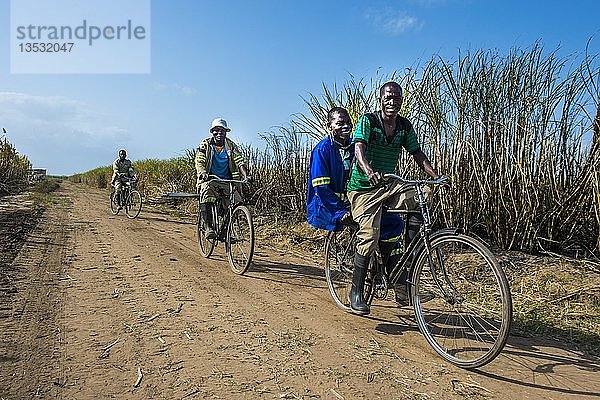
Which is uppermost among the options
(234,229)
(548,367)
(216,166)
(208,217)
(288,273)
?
(216,166)

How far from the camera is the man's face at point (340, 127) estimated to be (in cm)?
448

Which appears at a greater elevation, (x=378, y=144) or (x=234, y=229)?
(x=378, y=144)

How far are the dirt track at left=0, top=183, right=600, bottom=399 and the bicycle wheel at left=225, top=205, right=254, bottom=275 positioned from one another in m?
0.29

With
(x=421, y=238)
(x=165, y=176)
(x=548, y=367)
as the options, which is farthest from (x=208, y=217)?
(x=165, y=176)

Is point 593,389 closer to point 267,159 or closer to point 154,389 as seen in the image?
point 154,389

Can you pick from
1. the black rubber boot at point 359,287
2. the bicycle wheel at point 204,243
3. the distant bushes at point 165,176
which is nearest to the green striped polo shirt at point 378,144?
the black rubber boot at point 359,287

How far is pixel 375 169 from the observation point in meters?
3.93

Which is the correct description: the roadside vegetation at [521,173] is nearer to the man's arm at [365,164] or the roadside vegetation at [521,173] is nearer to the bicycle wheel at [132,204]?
the man's arm at [365,164]

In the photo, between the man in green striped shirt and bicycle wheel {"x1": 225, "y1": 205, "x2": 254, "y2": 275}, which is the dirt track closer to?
bicycle wheel {"x1": 225, "y1": 205, "x2": 254, "y2": 275}

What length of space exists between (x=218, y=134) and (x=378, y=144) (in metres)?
3.07

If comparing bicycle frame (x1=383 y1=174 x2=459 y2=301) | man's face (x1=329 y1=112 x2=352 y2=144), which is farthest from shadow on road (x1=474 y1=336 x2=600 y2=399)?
man's face (x1=329 y1=112 x2=352 y2=144)

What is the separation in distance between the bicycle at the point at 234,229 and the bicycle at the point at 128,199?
255 inches

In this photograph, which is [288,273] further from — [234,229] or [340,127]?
[340,127]

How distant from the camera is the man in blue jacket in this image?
4.37m
